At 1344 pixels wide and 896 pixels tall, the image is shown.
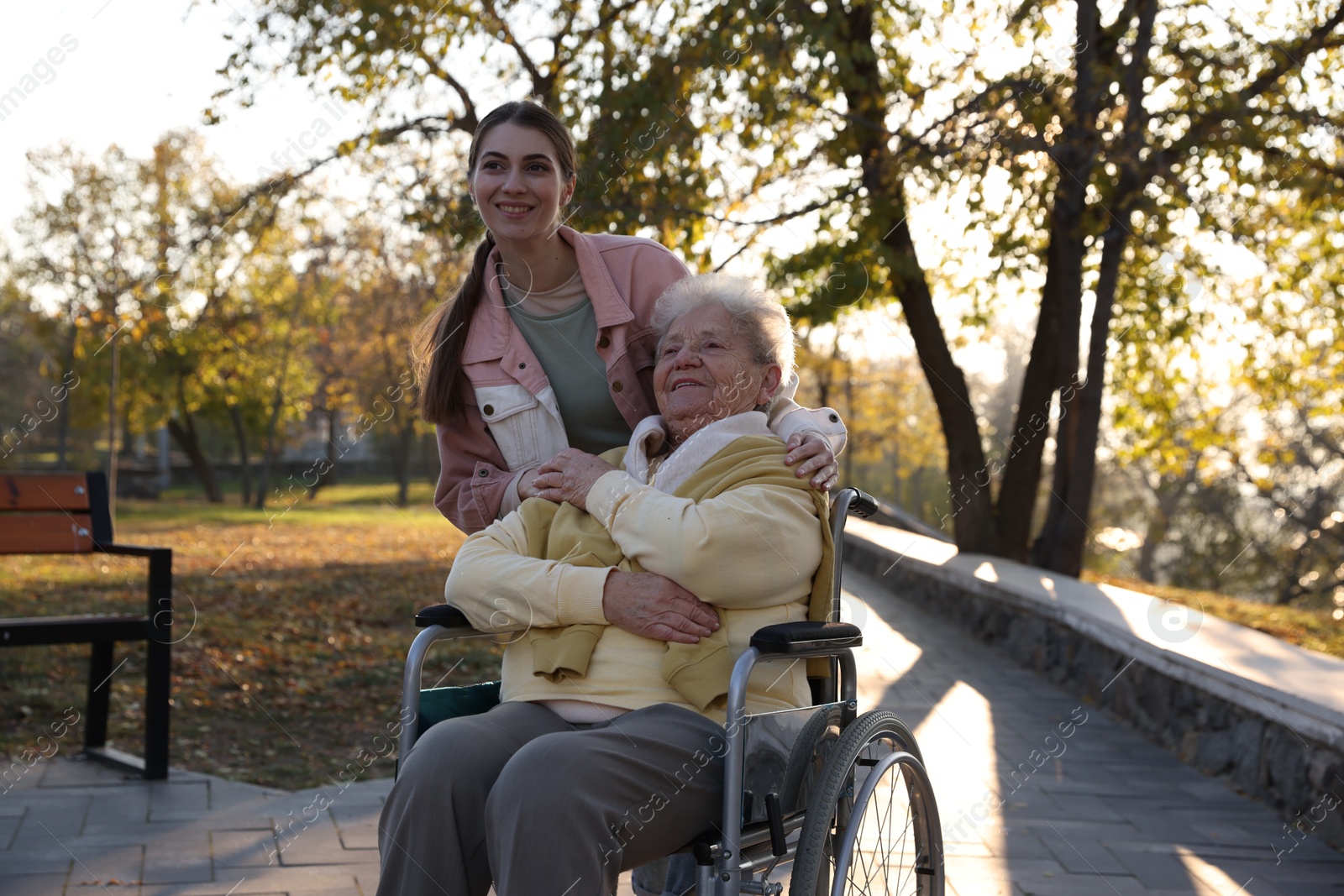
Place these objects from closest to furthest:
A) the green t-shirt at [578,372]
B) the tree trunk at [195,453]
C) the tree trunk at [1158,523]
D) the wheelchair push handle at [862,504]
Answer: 1. the wheelchair push handle at [862,504]
2. the green t-shirt at [578,372]
3. the tree trunk at [1158,523]
4. the tree trunk at [195,453]

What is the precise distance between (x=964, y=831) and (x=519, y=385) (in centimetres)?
203

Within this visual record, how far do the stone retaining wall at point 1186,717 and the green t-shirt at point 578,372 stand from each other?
234cm

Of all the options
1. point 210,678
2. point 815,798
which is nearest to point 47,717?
point 210,678

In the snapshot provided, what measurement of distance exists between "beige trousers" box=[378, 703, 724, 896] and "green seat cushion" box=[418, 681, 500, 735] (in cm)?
23

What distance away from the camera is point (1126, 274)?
1041 centimetres

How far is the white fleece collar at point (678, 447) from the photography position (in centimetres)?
233

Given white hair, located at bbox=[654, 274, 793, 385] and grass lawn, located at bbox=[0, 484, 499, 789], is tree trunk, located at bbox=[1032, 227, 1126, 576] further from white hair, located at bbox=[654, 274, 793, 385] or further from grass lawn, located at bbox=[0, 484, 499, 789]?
white hair, located at bbox=[654, 274, 793, 385]

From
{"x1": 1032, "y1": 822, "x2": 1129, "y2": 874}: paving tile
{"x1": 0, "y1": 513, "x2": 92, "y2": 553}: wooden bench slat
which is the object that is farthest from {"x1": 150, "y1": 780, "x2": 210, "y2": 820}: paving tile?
{"x1": 1032, "y1": 822, "x2": 1129, "y2": 874}: paving tile

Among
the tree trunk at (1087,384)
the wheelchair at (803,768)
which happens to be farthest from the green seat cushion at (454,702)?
the tree trunk at (1087,384)

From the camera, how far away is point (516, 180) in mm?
2580

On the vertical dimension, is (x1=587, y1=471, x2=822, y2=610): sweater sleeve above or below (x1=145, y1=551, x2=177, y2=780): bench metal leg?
above

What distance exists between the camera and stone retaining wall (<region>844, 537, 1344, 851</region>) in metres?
3.67

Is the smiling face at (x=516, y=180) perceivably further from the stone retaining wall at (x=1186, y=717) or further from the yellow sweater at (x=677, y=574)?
the stone retaining wall at (x=1186, y=717)

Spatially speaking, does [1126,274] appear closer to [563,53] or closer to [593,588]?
[563,53]
